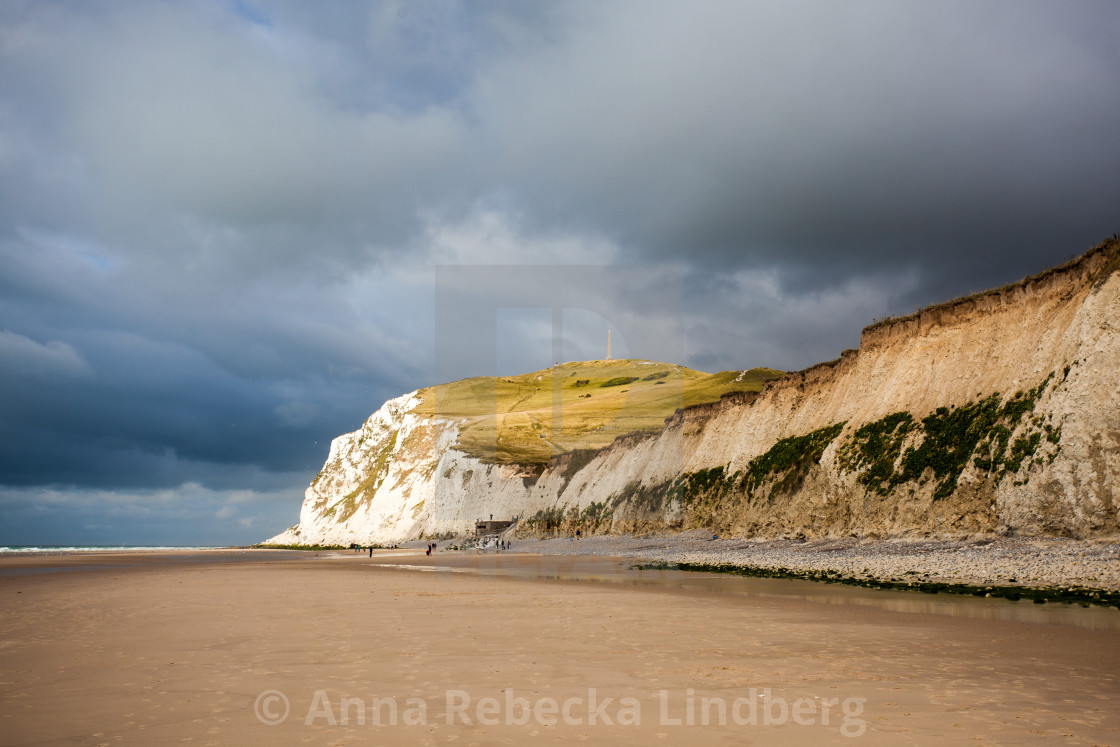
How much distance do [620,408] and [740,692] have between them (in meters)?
111

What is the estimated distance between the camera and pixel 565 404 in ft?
433

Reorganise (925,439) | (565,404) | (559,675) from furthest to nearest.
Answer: (565,404)
(925,439)
(559,675)

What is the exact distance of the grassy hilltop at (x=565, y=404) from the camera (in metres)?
99.0

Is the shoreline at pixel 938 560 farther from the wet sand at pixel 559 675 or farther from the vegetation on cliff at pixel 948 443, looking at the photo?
the wet sand at pixel 559 675

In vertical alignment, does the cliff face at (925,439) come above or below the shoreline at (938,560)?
above

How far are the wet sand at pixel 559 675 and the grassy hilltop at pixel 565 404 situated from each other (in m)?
68.8

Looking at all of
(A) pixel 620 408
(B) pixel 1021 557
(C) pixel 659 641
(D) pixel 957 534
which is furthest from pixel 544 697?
(A) pixel 620 408

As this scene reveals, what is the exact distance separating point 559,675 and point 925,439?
27221mm

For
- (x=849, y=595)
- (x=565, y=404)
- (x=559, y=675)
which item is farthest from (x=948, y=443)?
(x=565, y=404)

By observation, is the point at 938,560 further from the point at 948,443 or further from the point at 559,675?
the point at 559,675

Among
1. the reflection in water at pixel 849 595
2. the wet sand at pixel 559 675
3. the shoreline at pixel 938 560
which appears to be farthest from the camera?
the shoreline at pixel 938 560

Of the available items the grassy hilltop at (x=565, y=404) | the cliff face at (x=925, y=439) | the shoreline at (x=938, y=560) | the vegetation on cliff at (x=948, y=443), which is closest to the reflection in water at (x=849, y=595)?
the shoreline at (x=938, y=560)

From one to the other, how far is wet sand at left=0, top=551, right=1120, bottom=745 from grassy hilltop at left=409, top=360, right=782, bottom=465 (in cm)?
6879

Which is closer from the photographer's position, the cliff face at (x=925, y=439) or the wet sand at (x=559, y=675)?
the wet sand at (x=559, y=675)
